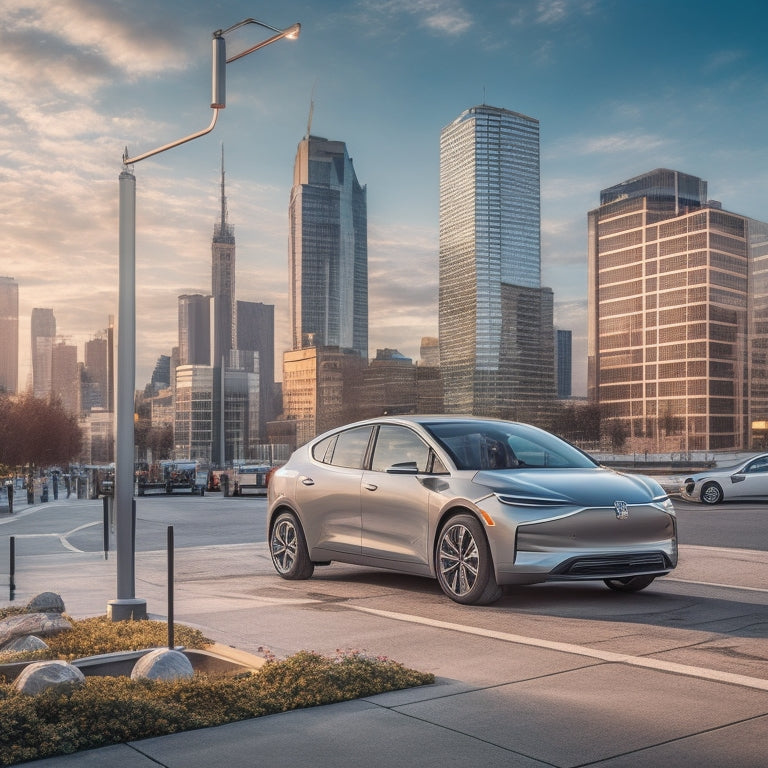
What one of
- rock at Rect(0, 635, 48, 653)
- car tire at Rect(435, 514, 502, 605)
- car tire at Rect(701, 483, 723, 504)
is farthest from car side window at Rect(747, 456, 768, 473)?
rock at Rect(0, 635, 48, 653)

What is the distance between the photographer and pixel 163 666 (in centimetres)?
568

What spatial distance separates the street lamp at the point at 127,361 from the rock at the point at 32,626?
0.68 meters

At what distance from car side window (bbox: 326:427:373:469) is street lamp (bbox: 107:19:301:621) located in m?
2.87

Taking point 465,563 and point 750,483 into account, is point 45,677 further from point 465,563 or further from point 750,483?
point 750,483

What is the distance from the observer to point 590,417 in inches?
6481

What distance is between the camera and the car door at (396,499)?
9.46 m

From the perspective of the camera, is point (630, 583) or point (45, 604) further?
point (630, 583)

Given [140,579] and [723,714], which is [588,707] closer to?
[723,714]

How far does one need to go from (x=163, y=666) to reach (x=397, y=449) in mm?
4740

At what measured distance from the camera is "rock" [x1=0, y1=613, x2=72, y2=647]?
710 cm

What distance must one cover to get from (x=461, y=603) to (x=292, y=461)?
3305 mm

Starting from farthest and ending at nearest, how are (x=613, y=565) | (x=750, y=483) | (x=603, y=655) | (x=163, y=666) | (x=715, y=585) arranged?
(x=750, y=483)
(x=715, y=585)
(x=613, y=565)
(x=603, y=655)
(x=163, y=666)

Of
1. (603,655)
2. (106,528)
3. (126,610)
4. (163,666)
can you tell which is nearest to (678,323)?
(106,528)

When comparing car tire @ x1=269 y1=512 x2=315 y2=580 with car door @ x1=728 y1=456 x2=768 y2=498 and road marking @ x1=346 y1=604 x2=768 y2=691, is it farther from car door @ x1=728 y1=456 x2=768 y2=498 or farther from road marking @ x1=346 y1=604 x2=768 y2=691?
car door @ x1=728 y1=456 x2=768 y2=498
